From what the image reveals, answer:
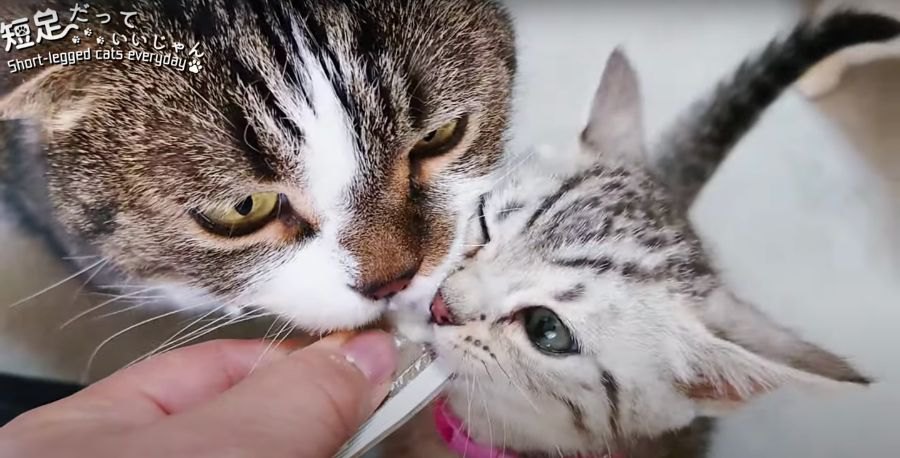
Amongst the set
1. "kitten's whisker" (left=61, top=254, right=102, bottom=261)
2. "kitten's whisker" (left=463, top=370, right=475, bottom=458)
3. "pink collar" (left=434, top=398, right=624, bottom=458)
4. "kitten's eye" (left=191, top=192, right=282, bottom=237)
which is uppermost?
"kitten's eye" (left=191, top=192, right=282, bottom=237)

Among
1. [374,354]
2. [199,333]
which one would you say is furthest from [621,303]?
[199,333]

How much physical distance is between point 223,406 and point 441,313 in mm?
139

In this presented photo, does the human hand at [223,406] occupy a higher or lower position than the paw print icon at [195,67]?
lower

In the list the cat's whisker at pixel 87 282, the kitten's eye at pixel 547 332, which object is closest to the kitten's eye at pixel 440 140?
the kitten's eye at pixel 547 332

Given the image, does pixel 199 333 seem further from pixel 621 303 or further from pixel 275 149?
pixel 621 303

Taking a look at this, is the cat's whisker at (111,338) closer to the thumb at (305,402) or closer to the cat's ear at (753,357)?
the thumb at (305,402)

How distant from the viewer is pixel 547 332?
19.9 inches

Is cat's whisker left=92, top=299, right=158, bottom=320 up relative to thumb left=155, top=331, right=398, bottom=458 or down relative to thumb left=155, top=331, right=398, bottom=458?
up

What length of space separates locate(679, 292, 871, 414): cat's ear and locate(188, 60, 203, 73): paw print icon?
0.32 meters

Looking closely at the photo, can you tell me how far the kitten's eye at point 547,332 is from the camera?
1.66 ft

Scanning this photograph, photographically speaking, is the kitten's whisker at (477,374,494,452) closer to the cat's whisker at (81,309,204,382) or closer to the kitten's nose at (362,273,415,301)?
the kitten's nose at (362,273,415,301)

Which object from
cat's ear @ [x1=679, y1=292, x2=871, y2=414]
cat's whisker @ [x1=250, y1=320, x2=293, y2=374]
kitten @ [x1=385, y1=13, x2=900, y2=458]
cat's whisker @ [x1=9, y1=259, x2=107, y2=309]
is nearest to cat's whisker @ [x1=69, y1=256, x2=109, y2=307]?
cat's whisker @ [x1=9, y1=259, x2=107, y2=309]

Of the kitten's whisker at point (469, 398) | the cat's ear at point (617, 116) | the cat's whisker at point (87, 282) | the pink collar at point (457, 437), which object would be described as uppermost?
the cat's ear at point (617, 116)

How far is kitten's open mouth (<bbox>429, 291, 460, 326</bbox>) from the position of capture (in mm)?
516
